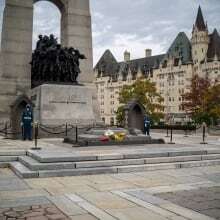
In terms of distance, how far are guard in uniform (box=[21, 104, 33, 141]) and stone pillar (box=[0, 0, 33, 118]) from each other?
7940mm

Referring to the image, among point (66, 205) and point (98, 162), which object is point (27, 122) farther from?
point (66, 205)

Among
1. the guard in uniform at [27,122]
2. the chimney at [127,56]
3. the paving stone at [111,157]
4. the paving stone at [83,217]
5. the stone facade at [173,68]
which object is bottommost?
the paving stone at [83,217]

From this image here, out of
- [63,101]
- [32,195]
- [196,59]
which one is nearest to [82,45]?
[63,101]

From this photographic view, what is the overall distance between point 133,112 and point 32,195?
61.3 ft

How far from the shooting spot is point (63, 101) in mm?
20750

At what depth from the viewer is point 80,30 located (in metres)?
28.5

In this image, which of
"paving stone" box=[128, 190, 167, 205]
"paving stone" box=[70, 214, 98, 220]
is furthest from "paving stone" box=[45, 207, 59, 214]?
"paving stone" box=[128, 190, 167, 205]

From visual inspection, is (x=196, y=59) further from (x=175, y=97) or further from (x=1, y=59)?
(x=1, y=59)

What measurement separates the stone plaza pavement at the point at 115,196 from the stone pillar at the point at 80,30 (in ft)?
65.0

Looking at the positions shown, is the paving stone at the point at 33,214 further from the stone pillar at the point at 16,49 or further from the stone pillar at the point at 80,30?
the stone pillar at the point at 80,30

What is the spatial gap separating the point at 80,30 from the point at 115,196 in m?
23.4

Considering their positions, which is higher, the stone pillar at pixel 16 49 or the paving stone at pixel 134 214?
the stone pillar at pixel 16 49

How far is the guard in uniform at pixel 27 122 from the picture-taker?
17.2 m

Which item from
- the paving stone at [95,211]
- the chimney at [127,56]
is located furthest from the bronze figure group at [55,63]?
the chimney at [127,56]
